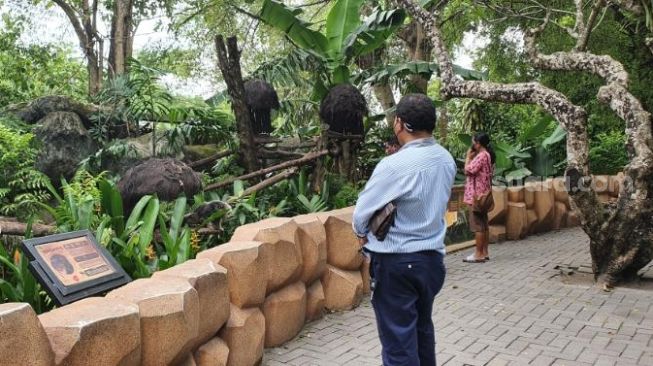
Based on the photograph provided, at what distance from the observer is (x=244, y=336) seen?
364 centimetres

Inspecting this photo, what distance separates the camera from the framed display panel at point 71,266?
9.49 feet

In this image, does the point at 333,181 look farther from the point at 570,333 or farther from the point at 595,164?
the point at 595,164

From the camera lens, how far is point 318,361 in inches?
156

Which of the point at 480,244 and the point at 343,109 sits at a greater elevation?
the point at 343,109

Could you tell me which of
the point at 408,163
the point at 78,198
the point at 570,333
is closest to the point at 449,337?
the point at 570,333

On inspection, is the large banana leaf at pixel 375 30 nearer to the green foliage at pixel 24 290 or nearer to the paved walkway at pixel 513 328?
the paved walkway at pixel 513 328

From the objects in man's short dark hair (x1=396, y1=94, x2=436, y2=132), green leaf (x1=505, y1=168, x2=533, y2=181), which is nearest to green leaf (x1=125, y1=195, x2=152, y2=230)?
man's short dark hair (x1=396, y1=94, x2=436, y2=132)

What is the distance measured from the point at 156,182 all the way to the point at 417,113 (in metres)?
3.02

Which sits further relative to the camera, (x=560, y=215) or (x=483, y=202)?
(x=560, y=215)

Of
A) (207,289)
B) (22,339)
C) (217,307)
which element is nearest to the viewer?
(22,339)

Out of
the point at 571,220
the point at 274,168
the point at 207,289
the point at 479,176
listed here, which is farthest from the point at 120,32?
the point at 207,289

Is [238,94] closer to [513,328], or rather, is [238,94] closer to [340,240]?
[340,240]

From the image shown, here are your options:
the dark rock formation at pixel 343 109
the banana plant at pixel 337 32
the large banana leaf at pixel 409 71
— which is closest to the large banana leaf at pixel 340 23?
the banana plant at pixel 337 32

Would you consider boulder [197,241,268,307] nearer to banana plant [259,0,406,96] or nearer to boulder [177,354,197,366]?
boulder [177,354,197,366]
